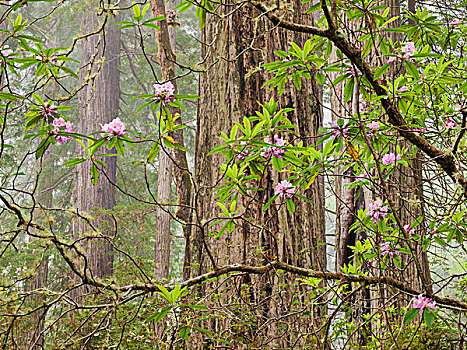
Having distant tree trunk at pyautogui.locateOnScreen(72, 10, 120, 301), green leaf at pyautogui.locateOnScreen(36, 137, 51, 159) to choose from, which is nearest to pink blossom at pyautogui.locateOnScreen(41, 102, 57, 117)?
green leaf at pyautogui.locateOnScreen(36, 137, 51, 159)

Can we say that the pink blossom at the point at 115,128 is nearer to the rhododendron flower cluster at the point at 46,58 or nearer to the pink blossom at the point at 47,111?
the pink blossom at the point at 47,111

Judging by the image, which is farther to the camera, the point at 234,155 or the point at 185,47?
the point at 185,47

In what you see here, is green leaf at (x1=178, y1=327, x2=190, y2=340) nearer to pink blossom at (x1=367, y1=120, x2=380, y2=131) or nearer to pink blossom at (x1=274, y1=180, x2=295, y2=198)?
pink blossom at (x1=274, y1=180, x2=295, y2=198)

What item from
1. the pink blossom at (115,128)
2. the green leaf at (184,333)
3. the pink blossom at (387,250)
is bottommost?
the green leaf at (184,333)

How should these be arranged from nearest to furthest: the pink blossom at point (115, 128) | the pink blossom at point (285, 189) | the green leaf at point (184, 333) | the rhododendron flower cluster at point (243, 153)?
the green leaf at point (184, 333) → the pink blossom at point (115, 128) → the rhododendron flower cluster at point (243, 153) → the pink blossom at point (285, 189)

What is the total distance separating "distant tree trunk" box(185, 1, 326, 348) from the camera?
2527 millimetres

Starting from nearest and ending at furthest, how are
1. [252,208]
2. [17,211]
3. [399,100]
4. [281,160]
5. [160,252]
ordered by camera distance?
1. [17,211]
2. [281,160]
3. [399,100]
4. [252,208]
5. [160,252]

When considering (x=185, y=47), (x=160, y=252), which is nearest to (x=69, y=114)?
(x=185, y=47)

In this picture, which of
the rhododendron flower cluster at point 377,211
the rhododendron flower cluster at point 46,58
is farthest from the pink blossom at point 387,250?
the rhododendron flower cluster at point 46,58

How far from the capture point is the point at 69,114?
472 inches

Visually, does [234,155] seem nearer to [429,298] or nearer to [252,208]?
[252,208]

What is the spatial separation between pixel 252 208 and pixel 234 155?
0.68 meters

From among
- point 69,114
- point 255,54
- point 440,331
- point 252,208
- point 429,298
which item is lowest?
point 440,331

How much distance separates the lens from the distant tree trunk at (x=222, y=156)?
253cm
